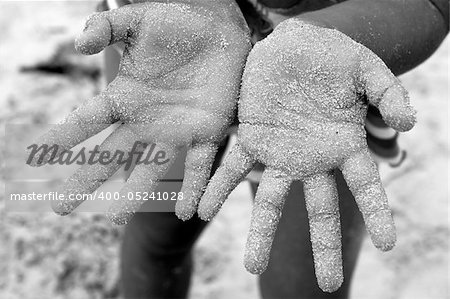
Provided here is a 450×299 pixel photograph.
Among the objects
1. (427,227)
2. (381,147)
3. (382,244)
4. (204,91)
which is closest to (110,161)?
(204,91)

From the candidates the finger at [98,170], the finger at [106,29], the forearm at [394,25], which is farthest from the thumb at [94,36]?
the forearm at [394,25]

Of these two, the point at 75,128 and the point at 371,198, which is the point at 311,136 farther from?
the point at 75,128

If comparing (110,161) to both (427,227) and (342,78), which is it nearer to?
(342,78)

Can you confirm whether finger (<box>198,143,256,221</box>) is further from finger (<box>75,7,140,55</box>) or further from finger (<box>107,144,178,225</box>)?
finger (<box>75,7,140,55</box>)

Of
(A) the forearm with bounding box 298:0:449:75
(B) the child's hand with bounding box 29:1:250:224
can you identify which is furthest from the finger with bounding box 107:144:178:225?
(A) the forearm with bounding box 298:0:449:75

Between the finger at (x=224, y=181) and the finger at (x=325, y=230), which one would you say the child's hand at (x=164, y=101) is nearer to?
the finger at (x=224, y=181)
